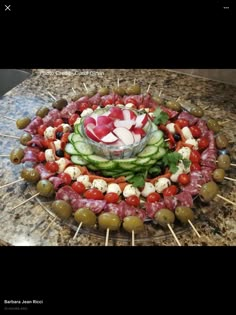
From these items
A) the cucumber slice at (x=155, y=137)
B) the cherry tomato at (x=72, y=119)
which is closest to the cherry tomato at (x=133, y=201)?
the cucumber slice at (x=155, y=137)

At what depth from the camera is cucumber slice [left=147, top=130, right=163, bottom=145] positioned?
8.32 ft

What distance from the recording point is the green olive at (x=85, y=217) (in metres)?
2.04

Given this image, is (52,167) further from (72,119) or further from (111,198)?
(72,119)

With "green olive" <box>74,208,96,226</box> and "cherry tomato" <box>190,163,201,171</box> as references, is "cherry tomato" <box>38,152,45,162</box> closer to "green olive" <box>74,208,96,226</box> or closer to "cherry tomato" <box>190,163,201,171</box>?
"green olive" <box>74,208,96,226</box>

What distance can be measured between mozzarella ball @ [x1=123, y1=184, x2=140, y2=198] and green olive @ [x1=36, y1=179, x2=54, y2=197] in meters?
0.44

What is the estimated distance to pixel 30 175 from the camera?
2.29 m

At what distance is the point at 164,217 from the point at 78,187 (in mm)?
563

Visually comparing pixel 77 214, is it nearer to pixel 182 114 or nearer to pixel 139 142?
pixel 139 142

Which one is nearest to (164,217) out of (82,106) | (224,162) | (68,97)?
(224,162)

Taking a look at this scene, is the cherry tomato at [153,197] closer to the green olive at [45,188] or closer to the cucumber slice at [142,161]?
the cucumber slice at [142,161]

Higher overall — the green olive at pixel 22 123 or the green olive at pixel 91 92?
the green olive at pixel 91 92

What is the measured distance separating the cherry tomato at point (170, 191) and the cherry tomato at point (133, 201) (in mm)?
179

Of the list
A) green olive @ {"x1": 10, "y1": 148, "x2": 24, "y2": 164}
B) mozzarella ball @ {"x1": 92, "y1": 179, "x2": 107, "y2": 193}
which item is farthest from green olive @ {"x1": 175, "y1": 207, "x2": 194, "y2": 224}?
green olive @ {"x1": 10, "y1": 148, "x2": 24, "y2": 164}
